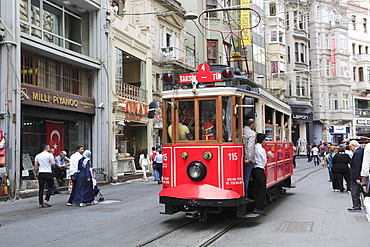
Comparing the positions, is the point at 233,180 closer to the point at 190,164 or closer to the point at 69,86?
the point at 190,164

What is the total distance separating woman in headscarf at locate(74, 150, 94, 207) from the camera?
12.6m

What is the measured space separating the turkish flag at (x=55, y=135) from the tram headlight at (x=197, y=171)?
10.7 m

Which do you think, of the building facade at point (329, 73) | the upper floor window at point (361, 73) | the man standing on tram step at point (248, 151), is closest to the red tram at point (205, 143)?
the man standing on tram step at point (248, 151)

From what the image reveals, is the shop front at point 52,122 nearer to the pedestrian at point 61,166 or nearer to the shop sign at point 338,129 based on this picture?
the pedestrian at point 61,166

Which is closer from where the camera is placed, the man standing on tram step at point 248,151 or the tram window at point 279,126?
the man standing on tram step at point 248,151

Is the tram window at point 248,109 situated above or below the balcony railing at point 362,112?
below

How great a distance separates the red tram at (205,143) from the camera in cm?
859

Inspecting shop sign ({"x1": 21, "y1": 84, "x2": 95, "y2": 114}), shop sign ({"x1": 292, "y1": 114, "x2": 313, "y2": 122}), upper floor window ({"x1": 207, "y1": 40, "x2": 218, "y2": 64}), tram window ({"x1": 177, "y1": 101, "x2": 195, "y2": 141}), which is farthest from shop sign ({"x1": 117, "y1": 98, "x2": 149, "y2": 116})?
shop sign ({"x1": 292, "y1": 114, "x2": 313, "y2": 122})

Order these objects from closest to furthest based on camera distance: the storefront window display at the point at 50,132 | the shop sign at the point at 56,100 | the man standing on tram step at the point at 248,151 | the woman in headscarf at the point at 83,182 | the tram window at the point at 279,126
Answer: the man standing on tram step at the point at 248,151 → the tram window at the point at 279,126 → the woman in headscarf at the point at 83,182 → the shop sign at the point at 56,100 → the storefront window display at the point at 50,132

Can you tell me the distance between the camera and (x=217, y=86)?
354 inches

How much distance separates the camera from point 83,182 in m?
12.6

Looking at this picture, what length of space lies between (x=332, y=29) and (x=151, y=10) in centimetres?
3100

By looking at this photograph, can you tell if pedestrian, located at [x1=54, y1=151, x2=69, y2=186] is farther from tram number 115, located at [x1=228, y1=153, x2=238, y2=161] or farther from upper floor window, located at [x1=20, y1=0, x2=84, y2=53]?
tram number 115, located at [x1=228, y1=153, x2=238, y2=161]

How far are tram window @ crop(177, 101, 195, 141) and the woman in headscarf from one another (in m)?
4.59
